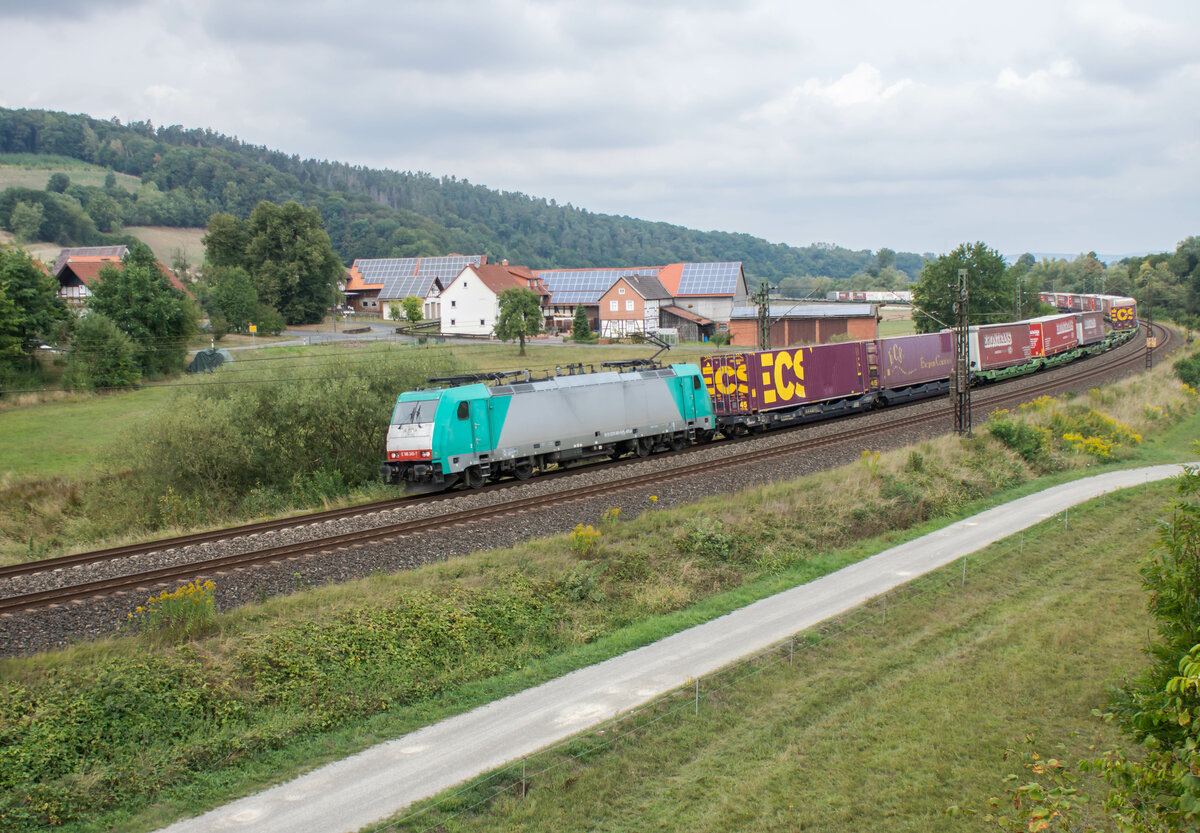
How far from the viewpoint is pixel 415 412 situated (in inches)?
1015

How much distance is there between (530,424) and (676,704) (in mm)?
15824

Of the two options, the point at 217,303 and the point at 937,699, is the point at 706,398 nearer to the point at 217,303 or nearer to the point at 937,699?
the point at 937,699

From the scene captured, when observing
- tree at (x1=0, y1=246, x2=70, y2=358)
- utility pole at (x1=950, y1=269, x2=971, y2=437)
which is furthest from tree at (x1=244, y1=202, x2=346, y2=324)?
utility pole at (x1=950, y1=269, x2=971, y2=437)

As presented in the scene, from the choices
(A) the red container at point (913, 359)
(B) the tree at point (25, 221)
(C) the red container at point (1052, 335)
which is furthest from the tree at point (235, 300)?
(B) the tree at point (25, 221)

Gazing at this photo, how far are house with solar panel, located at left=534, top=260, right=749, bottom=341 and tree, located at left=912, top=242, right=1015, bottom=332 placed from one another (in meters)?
21.5

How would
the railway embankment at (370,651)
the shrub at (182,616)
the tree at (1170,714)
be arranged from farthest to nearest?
the shrub at (182,616) < the railway embankment at (370,651) < the tree at (1170,714)

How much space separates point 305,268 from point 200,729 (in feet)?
250

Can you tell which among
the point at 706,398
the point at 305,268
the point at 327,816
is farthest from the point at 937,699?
the point at 305,268

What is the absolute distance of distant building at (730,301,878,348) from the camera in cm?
7756

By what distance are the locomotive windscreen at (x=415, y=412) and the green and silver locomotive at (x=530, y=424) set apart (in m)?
0.03

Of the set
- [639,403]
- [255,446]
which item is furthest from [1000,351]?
[255,446]

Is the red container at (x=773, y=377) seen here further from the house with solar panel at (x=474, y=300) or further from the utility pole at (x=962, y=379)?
the house with solar panel at (x=474, y=300)

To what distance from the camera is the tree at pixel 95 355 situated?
46781mm

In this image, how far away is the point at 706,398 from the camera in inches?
1371
